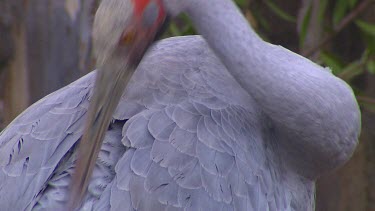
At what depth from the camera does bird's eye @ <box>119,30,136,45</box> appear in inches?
95.4

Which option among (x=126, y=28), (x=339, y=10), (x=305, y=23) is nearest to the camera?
(x=126, y=28)

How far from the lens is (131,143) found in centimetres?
259

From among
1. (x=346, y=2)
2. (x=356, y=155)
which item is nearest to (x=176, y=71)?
(x=346, y=2)

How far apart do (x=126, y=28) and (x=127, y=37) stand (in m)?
0.03

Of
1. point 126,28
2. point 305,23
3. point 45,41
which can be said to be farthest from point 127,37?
point 305,23

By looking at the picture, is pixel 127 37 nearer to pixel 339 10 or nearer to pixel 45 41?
pixel 45 41

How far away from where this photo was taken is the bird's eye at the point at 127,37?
7.95 ft

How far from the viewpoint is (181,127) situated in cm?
269

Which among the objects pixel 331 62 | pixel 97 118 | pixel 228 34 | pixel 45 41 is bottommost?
pixel 331 62

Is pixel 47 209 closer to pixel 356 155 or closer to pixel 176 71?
pixel 176 71

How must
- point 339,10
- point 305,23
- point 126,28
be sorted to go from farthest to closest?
point 339,10 → point 305,23 → point 126,28

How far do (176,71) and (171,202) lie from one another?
1.68ft

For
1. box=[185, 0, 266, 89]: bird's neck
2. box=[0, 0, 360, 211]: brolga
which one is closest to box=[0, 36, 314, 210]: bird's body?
box=[0, 0, 360, 211]: brolga

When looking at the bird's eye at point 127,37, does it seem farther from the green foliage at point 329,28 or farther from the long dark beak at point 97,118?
the green foliage at point 329,28
